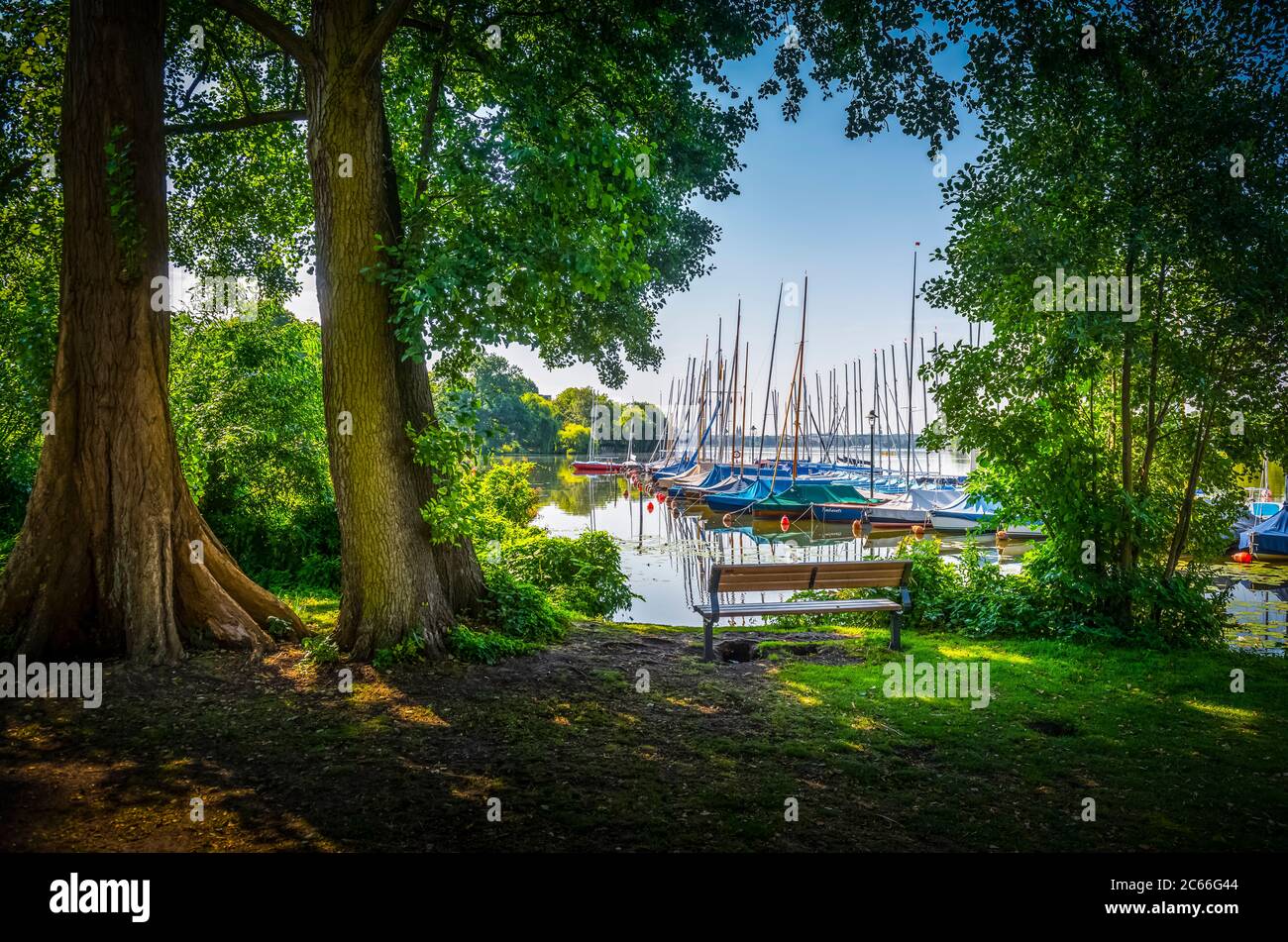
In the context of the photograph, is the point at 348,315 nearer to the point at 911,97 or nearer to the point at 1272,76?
the point at 911,97

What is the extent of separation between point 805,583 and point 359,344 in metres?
5.64

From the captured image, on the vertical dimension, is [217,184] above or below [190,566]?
above

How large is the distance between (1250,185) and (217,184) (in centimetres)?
1298

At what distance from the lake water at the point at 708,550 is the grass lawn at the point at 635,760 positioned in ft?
20.0

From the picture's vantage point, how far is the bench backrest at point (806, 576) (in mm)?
8242

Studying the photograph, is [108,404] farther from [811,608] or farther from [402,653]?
[811,608]

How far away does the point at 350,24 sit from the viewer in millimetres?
6703

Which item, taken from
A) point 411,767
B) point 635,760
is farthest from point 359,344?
point 635,760

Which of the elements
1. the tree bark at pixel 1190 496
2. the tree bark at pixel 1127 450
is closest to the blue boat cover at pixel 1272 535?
the tree bark at pixel 1190 496

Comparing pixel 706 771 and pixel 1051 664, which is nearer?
pixel 706 771

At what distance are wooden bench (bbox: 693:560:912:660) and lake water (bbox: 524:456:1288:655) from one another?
17.2 ft

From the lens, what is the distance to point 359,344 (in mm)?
6762
